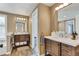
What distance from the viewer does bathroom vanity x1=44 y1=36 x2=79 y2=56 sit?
1.43 meters

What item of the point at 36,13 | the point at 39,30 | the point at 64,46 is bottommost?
the point at 64,46

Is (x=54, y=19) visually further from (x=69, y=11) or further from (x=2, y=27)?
(x=2, y=27)

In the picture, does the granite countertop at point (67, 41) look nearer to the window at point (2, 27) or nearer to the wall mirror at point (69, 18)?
the wall mirror at point (69, 18)

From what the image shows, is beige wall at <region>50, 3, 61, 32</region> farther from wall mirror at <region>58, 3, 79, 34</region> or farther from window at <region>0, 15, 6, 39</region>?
window at <region>0, 15, 6, 39</region>

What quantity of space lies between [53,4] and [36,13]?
332 millimetres

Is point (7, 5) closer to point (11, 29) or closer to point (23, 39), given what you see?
point (11, 29)

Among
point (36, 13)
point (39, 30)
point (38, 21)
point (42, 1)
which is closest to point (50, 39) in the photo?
point (39, 30)

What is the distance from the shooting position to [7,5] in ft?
5.39

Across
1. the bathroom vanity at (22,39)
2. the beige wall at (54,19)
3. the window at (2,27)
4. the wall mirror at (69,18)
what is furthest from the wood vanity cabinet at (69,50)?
the window at (2,27)

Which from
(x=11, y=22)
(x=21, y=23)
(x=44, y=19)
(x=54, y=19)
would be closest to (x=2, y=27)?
(x=11, y=22)

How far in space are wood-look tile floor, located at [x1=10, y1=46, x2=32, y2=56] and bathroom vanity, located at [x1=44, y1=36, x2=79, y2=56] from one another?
0.32 metres

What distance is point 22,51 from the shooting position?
5.77ft

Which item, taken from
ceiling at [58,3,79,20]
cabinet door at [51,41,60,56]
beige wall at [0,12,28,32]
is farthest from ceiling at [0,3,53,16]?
cabinet door at [51,41,60,56]

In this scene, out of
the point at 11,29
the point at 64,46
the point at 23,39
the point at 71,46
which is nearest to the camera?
the point at 71,46
